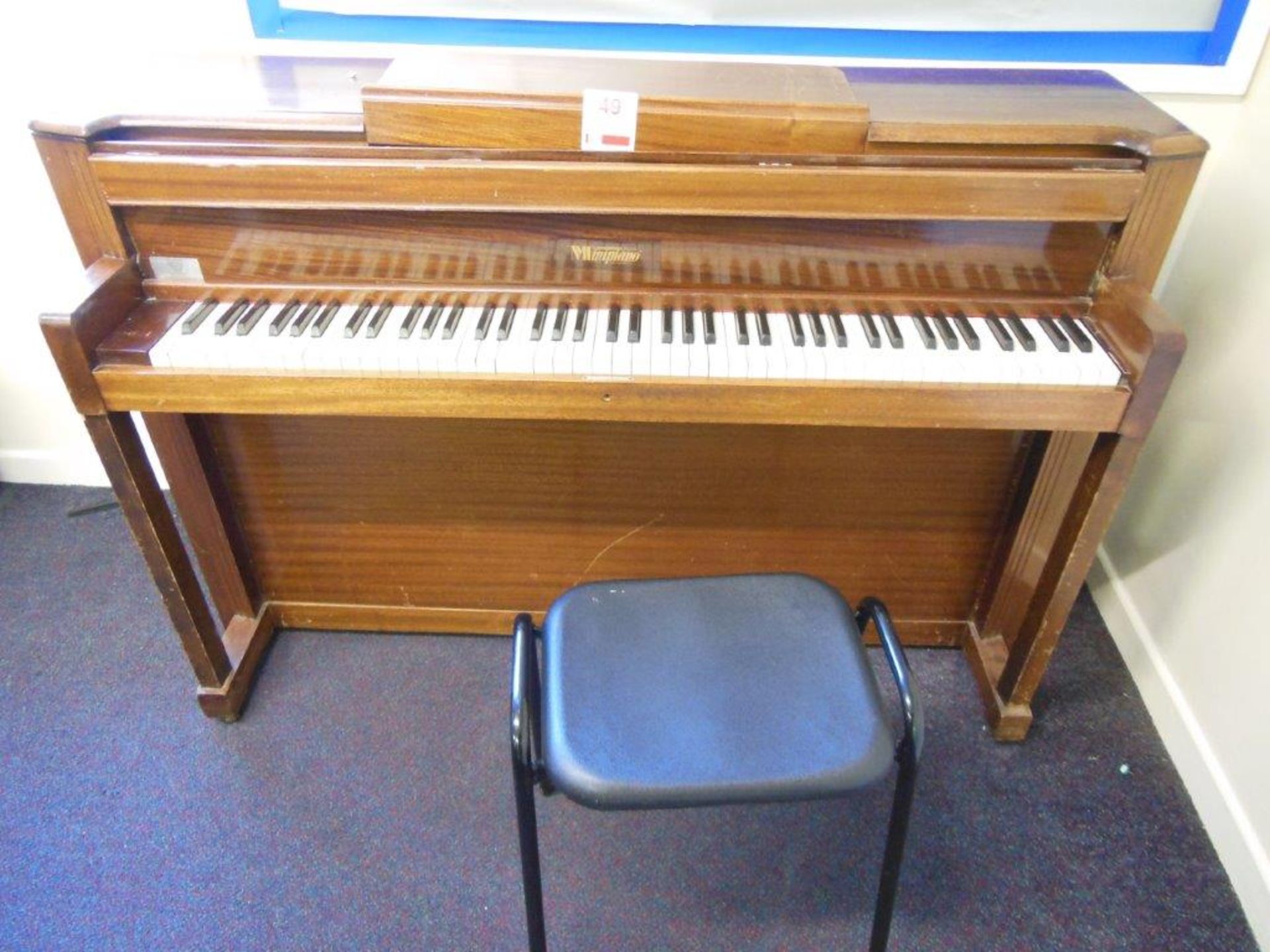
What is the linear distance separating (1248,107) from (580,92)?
1138mm

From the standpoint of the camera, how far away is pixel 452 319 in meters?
1.21

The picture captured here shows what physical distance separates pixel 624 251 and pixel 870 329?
0.35 meters

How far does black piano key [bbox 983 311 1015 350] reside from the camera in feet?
3.84

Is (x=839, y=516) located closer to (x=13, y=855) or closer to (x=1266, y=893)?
(x=1266, y=893)

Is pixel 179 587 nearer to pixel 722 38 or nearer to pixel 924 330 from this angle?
pixel 924 330

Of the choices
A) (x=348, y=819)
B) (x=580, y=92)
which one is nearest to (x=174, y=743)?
(x=348, y=819)

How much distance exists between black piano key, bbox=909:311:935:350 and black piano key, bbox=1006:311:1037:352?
11cm

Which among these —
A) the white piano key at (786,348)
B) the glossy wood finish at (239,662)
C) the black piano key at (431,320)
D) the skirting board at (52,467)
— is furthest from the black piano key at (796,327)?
the skirting board at (52,467)

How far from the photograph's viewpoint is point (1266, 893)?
1.28 metres

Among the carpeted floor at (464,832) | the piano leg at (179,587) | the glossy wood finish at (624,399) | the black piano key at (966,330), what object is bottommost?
the carpeted floor at (464,832)

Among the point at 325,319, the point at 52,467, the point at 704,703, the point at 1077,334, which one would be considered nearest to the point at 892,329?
the point at 1077,334

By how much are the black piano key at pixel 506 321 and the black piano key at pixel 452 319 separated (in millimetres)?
55

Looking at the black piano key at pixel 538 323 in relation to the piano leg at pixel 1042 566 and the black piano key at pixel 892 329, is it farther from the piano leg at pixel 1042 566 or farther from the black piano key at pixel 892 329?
the piano leg at pixel 1042 566

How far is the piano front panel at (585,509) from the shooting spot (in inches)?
57.4
